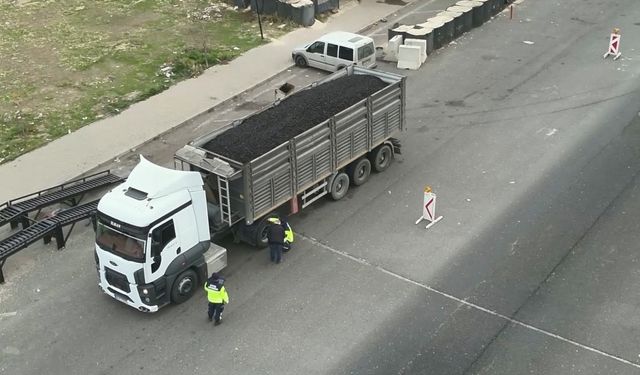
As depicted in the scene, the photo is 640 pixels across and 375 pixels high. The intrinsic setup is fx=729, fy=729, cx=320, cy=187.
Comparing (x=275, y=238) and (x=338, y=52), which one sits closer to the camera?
(x=275, y=238)

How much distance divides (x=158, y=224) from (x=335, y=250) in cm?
433

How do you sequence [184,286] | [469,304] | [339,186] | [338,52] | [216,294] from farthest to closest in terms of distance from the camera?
[338,52] → [339,186] → [184,286] → [469,304] → [216,294]

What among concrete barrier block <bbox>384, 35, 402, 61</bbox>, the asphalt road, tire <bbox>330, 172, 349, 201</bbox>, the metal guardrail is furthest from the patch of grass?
tire <bbox>330, 172, 349, 201</bbox>

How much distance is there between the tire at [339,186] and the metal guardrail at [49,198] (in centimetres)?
565

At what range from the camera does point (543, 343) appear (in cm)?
1330

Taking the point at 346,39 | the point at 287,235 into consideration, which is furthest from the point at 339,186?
the point at 346,39

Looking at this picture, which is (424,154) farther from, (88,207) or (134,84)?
(134,84)

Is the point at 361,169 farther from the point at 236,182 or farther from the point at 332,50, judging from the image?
the point at 332,50

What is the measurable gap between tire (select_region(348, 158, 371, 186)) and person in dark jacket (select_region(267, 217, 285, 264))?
3250 mm

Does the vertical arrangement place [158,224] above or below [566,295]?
above

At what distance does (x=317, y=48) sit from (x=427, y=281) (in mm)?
13369

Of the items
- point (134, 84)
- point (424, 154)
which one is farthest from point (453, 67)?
point (134, 84)

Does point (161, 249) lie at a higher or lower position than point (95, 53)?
higher

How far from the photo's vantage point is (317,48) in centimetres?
2631
